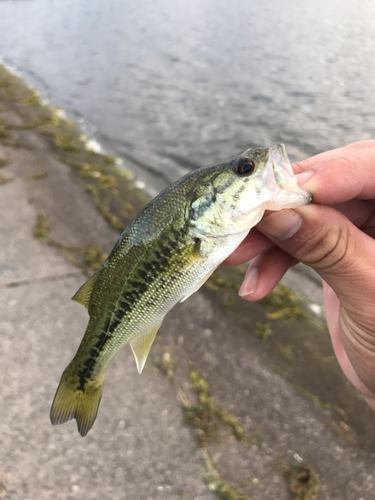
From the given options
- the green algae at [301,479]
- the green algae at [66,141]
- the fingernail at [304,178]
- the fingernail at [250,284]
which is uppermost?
the fingernail at [304,178]

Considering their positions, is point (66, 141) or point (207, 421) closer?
point (207, 421)

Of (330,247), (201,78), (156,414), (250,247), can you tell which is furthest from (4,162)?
(201,78)

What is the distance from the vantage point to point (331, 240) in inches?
76.9

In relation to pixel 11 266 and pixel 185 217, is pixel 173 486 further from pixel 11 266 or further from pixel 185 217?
pixel 11 266

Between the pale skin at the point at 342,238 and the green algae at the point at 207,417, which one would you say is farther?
the green algae at the point at 207,417

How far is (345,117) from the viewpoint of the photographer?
10.4 metres

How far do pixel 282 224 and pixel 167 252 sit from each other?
73 centimetres

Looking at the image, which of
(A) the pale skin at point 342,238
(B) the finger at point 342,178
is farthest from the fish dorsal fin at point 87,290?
(B) the finger at point 342,178

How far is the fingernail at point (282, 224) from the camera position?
1949 millimetres

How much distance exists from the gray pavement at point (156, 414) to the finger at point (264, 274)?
1.28m

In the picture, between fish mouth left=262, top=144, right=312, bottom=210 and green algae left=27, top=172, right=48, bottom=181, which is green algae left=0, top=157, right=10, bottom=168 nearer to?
green algae left=27, top=172, right=48, bottom=181

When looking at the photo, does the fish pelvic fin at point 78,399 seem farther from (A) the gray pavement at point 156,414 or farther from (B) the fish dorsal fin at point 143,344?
(A) the gray pavement at point 156,414

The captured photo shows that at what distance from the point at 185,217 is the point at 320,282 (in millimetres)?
4067

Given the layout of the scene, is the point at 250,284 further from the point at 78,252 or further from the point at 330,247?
the point at 78,252
